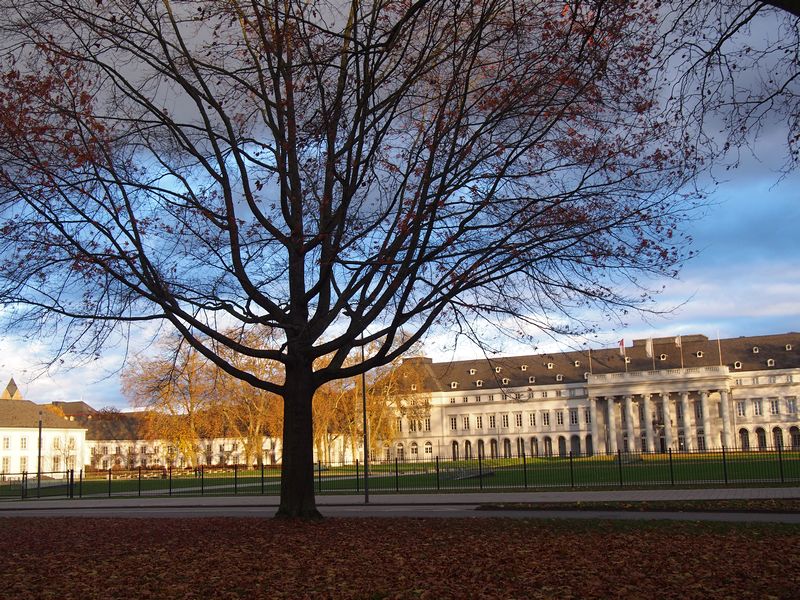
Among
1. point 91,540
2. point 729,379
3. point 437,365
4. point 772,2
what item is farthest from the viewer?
point 437,365

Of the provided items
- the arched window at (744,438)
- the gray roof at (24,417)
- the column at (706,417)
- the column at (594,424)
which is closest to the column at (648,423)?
the column at (706,417)

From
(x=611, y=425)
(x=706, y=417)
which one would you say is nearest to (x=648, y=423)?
(x=611, y=425)

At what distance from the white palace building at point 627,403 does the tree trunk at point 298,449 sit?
269 feet

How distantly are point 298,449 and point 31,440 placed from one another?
104259 millimetres

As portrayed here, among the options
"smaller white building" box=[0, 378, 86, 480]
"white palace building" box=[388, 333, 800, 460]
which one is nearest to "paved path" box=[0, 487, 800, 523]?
"white palace building" box=[388, 333, 800, 460]

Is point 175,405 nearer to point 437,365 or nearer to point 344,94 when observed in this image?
point 344,94

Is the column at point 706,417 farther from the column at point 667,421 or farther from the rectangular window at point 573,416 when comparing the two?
the rectangular window at point 573,416

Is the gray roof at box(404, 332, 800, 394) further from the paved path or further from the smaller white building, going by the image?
the paved path

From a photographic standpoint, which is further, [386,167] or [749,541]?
[386,167]

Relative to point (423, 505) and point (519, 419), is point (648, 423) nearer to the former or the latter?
point (519, 419)

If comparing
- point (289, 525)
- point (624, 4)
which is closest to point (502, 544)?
point (289, 525)

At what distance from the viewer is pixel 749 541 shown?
12852 mm

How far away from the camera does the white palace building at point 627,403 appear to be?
112750 millimetres

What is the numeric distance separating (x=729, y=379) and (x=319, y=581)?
112 m
